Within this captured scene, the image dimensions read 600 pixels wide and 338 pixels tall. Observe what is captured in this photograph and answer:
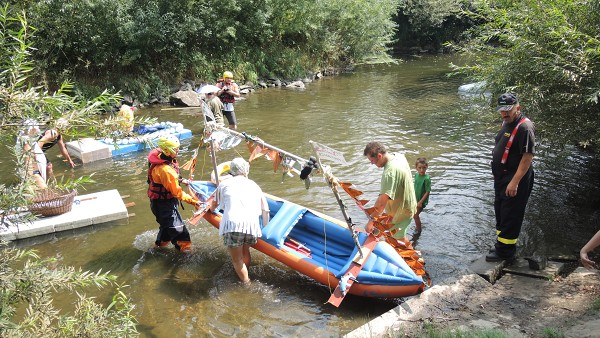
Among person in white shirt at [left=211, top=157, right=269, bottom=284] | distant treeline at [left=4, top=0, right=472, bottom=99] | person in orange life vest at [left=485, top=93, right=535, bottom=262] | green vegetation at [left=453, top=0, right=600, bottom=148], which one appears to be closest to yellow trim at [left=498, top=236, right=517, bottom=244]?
person in orange life vest at [left=485, top=93, right=535, bottom=262]

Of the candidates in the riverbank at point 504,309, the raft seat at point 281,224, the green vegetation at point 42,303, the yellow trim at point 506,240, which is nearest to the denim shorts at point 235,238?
the raft seat at point 281,224

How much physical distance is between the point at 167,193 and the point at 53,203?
2.31 meters

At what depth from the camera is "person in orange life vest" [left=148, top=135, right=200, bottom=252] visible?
19.7 ft

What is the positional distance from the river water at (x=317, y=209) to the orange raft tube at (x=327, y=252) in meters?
0.34

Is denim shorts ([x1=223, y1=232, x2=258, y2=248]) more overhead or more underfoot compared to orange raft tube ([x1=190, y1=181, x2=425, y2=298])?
more overhead

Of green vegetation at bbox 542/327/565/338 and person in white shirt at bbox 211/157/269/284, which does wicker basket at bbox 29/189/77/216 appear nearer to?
person in white shirt at bbox 211/157/269/284

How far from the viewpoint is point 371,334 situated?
4297mm

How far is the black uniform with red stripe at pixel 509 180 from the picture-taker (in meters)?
5.04

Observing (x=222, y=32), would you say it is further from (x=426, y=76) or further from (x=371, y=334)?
(x=371, y=334)

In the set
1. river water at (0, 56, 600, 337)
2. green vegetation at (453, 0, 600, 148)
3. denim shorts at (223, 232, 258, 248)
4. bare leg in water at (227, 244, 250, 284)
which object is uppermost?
green vegetation at (453, 0, 600, 148)

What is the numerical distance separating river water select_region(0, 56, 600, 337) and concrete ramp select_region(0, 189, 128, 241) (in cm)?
14

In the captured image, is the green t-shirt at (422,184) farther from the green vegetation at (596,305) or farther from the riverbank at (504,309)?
the green vegetation at (596,305)

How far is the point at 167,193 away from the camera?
6223 mm

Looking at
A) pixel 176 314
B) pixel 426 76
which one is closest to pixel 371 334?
pixel 176 314
